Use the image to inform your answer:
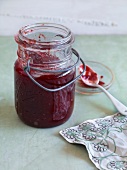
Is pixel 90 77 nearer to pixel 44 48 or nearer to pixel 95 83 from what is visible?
pixel 95 83

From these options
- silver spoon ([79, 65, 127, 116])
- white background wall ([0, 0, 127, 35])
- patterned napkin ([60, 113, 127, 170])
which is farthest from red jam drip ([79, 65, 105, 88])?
white background wall ([0, 0, 127, 35])

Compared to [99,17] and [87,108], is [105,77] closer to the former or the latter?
[87,108]

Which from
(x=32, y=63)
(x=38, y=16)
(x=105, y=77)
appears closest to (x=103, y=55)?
(x=105, y=77)

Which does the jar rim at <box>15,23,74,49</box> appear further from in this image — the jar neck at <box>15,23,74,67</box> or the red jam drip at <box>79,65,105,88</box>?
the red jam drip at <box>79,65,105,88</box>

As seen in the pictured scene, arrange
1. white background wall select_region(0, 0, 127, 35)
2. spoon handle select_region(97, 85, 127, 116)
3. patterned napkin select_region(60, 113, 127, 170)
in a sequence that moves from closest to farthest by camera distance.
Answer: patterned napkin select_region(60, 113, 127, 170) → spoon handle select_region(97, 85, 127, 116) → white background wall select_region(0, 0, 127, 35)

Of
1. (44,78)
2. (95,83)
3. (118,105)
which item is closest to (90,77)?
(95,83)

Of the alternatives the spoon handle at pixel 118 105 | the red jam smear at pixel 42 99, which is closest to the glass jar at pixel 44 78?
the red jam smear at pixel 42 99
